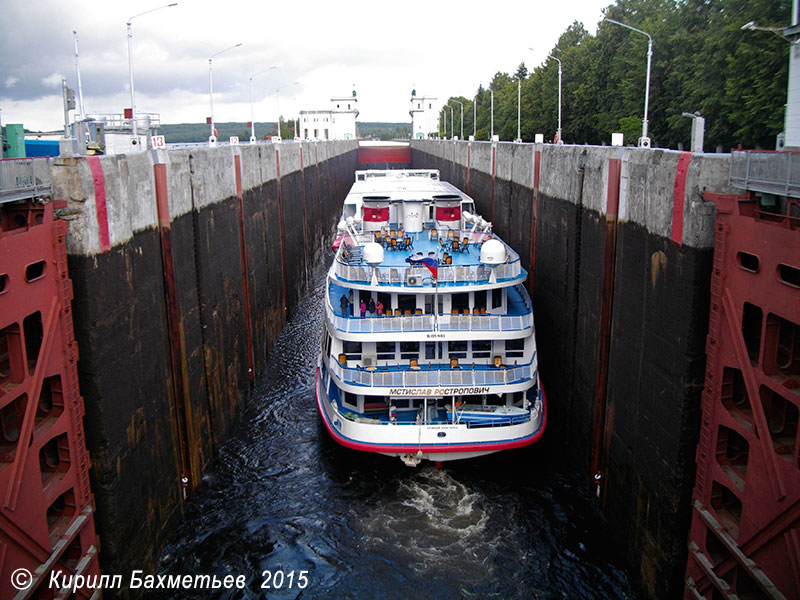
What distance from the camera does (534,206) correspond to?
86.9 feet

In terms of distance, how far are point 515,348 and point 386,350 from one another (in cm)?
399


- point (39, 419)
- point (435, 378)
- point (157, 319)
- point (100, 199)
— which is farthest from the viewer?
point (435, 378)

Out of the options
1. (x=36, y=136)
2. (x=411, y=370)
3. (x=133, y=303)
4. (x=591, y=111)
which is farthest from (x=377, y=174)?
(x=133, y=303)

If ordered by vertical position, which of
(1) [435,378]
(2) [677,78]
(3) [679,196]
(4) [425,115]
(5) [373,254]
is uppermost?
(4) [425,115]

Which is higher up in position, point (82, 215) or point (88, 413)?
point (82, 215)

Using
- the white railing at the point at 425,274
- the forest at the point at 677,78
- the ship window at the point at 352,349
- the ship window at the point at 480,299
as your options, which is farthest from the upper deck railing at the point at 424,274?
the forest at the point at 677,78

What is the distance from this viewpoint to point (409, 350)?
21.2 meters

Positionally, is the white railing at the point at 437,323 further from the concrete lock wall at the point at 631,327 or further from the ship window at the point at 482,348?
the concrete lock wall at the point at 631,327

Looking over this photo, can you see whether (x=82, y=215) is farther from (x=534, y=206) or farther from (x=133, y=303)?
(x=534, y=206)

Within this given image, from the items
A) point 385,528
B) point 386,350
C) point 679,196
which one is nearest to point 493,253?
point 386,350

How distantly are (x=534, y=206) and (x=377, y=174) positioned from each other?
32057 millimetres

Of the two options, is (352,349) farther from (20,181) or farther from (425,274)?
(20,181)

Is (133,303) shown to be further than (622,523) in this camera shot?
No

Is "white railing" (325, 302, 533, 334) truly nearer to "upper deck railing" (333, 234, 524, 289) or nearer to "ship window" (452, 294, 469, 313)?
"upper deck railing" (333, 234, 524, 289)
